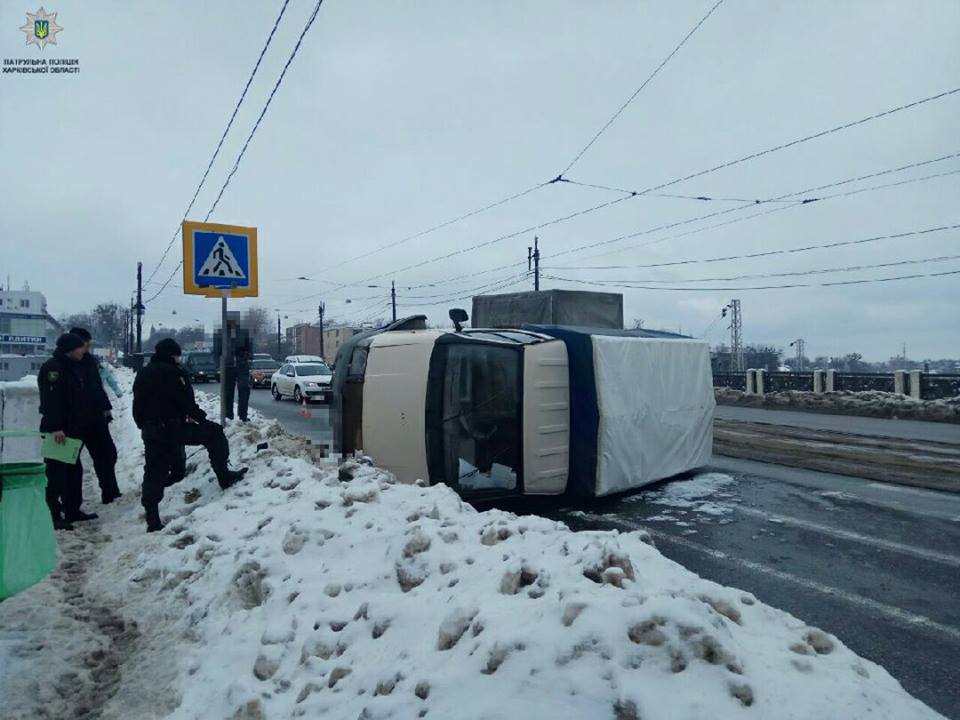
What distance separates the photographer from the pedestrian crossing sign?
25.3ft

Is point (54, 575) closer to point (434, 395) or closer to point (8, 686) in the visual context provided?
point (8, 686)

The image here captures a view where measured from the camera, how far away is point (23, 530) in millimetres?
3602

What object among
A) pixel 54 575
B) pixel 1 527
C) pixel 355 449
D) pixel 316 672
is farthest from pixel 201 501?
pixel 316 672

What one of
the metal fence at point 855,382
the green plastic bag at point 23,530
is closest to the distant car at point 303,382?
the metal fence at point 855,382

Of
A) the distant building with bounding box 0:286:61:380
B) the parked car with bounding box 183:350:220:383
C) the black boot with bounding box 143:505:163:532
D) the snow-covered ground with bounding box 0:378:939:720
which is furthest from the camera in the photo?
the distant building with bounding box 0:286:61:380

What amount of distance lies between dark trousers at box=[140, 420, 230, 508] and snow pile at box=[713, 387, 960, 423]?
1866 cm

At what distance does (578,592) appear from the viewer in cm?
290

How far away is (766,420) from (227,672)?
55.8 ft

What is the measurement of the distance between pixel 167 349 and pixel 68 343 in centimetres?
120

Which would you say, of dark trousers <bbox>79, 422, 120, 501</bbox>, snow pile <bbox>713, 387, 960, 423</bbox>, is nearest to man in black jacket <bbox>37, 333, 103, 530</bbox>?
dark trousers <bbox>79, 422, 120, 501</bbox>

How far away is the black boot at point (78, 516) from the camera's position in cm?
654

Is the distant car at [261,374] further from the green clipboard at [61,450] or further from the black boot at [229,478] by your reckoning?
the black boot at [229,478]

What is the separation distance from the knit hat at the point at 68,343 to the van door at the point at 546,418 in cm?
458

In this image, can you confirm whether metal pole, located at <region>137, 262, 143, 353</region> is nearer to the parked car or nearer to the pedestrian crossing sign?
the parked car
